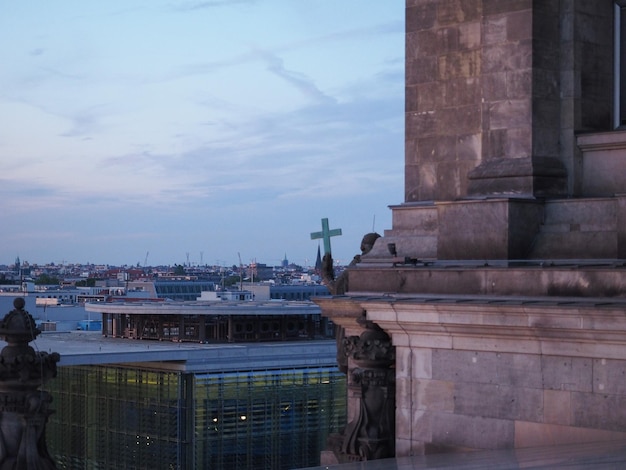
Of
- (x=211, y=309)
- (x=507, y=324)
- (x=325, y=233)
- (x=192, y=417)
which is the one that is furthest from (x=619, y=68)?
(x=211, y=309)


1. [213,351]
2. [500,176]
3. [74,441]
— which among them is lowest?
[74,441]

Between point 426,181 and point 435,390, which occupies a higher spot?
point 426,181

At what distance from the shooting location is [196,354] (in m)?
71.2

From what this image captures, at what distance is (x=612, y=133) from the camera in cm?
1499

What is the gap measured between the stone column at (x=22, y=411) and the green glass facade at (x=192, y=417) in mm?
56341

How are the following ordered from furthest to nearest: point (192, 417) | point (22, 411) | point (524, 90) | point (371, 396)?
point (192, 417)
point (371, 396)
point (524, 90)
point (22, 411)

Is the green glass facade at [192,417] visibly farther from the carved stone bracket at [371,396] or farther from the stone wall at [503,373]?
the stone wall at [503,373]

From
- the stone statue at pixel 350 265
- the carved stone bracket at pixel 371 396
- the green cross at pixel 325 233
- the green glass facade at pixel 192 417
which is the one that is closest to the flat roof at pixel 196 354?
the green glass facade at pixel 192 417

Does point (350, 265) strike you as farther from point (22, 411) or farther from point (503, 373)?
point (22, 411)

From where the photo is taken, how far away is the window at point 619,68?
15656 mm

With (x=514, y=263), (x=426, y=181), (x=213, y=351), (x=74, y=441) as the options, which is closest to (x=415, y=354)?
(x=514, y=263)

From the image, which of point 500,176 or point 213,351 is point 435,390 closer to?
point 500,176

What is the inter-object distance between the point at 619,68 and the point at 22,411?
25.7 ft

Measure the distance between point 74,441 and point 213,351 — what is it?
34.4 ft
